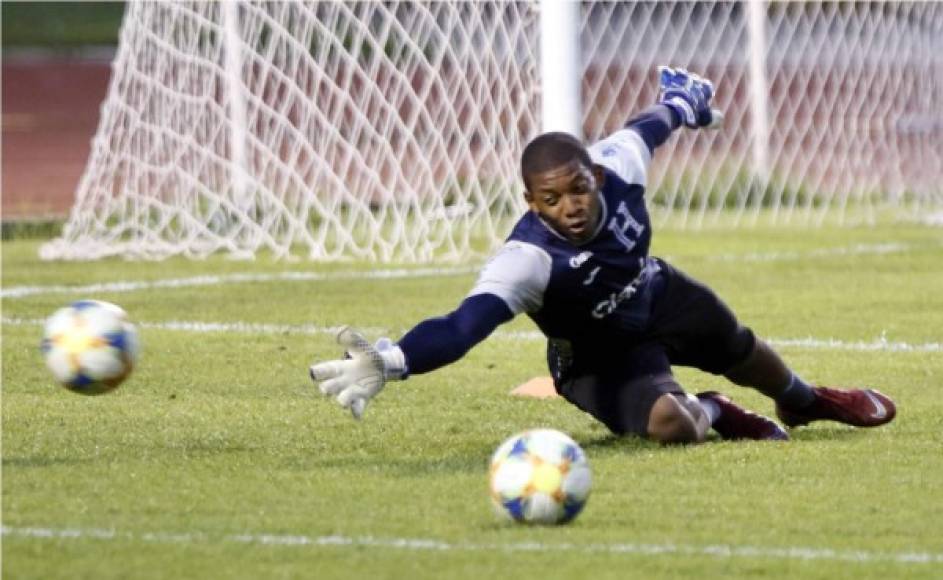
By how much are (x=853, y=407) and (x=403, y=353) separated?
1982mm

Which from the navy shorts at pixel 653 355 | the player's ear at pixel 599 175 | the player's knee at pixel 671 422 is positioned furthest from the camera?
the navy shorts at pixel 653 355

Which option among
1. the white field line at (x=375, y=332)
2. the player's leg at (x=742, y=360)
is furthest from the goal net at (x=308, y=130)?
the player's leg at (x=742, y=360)

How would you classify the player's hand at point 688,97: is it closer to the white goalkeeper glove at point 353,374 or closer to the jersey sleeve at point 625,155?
the jersey sleeve at point 625,155

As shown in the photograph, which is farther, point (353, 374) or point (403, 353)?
point (403, 353)

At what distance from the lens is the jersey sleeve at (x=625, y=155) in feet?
24.8

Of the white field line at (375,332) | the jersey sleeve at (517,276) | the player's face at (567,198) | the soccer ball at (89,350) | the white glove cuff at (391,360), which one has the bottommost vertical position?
the white field line at (375,332)

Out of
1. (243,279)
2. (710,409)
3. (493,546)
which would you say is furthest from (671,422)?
(243,279)

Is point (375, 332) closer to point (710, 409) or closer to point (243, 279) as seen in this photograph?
point (243, 279)

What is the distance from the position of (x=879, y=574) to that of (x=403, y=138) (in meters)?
11.6

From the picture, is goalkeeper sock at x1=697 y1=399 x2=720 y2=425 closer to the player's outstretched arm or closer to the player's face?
the player's face

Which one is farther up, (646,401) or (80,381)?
(646,401)

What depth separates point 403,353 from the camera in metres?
6.72

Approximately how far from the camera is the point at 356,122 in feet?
54.2

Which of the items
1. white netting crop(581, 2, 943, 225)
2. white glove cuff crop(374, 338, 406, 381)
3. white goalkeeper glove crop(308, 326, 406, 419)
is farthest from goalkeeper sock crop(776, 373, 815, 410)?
white netting crop(581, 2, 943, 225)
